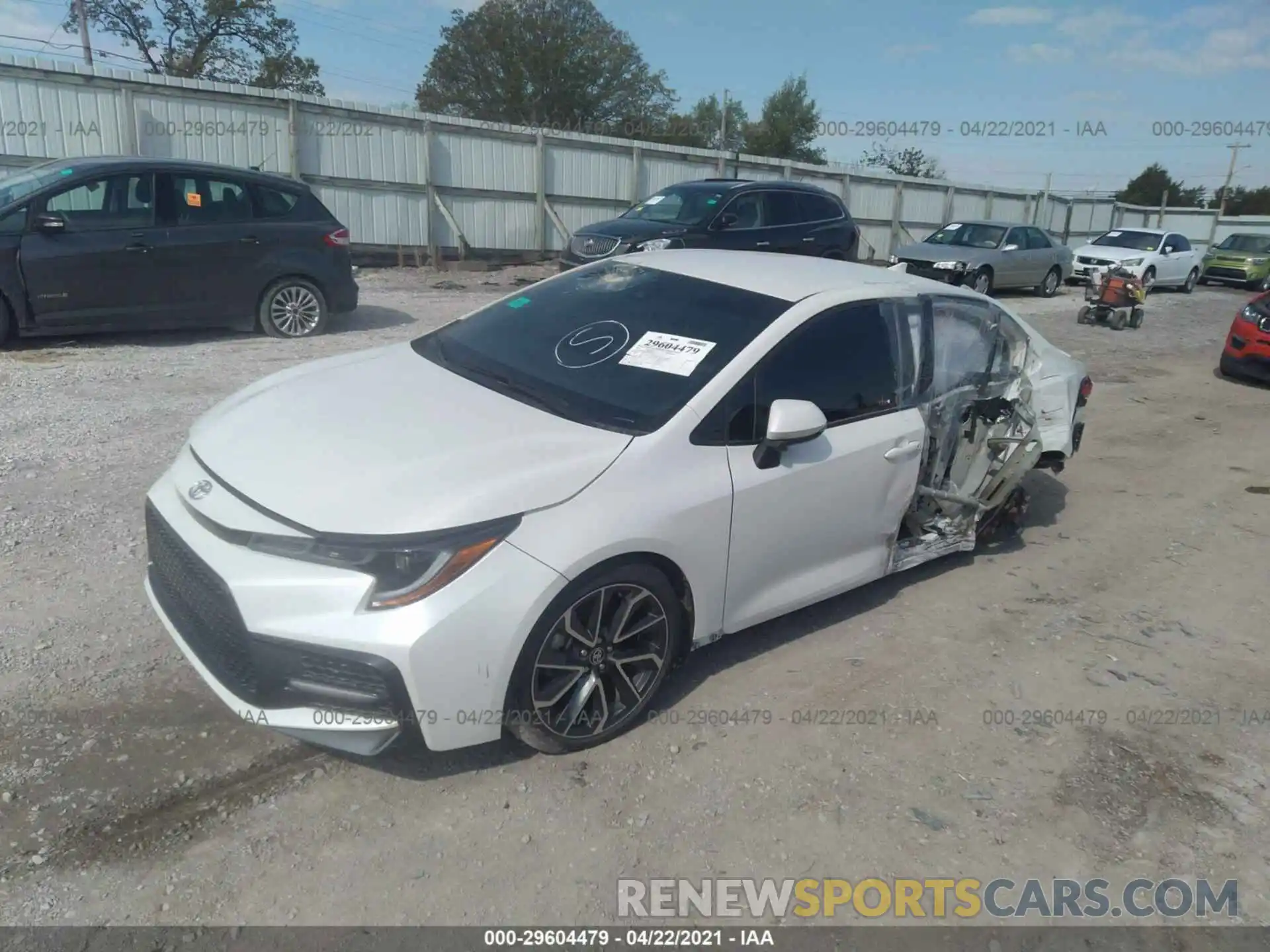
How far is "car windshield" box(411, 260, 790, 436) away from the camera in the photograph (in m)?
3.57

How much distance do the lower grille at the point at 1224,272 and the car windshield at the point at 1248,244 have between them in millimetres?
607

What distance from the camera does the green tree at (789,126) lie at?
1886 inches

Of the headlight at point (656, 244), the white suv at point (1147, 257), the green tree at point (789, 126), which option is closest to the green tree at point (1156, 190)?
the green tree at point (789, 126)

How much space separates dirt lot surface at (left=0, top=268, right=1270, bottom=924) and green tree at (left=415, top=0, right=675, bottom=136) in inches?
1651

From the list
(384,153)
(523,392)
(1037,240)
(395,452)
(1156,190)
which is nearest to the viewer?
(395,452)

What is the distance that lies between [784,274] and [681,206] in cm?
916

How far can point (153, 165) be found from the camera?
861 cm

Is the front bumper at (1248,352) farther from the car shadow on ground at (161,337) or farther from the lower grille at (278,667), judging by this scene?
A: the lower grille at (278,667)

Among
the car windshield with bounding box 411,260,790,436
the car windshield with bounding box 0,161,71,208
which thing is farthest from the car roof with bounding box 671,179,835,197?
the car windshield with bounding box 411,260,790,436

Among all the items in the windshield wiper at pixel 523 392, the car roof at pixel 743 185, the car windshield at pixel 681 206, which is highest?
the car roof at pixel 743 185

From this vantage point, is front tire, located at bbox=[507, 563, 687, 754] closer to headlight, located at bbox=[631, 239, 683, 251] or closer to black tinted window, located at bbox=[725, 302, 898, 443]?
black tinted window, located at bbox=[725, 302, 898, 443]

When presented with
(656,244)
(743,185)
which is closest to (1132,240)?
(743,185)

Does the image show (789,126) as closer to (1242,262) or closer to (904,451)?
(1242,262)

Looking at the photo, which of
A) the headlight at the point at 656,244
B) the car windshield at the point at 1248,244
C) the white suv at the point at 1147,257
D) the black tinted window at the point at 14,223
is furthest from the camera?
the car windshield at the point at 1248,244
